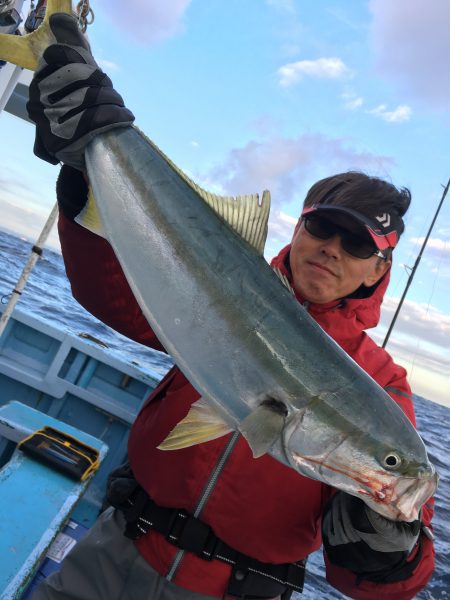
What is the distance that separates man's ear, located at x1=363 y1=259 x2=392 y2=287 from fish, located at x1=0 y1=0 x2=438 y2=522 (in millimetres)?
878

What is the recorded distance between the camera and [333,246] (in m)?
2.75

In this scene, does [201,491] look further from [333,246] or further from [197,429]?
[333,246]

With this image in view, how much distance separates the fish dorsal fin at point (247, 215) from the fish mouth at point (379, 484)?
1137 millimetres

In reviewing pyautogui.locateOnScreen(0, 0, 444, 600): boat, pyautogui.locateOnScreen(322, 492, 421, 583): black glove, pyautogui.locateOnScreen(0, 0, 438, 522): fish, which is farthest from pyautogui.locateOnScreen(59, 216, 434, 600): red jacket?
pyautogui.locateOnScreen(0, 0, 444, 600): boat

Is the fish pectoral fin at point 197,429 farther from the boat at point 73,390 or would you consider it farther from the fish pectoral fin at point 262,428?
the boat at point 73,390

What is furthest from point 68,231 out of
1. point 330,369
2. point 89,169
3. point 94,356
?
point 94,356

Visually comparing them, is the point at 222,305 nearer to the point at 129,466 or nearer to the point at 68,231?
the point at 68,231

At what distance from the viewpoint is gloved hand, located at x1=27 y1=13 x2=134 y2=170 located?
2471 mm

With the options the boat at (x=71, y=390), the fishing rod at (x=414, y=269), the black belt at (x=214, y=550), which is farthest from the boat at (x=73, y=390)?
the fishing rod at (x=414, y=269)

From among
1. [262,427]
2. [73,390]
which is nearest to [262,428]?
[262,427]

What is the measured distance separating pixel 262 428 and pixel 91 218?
148cm

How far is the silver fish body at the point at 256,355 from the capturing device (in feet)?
6.77

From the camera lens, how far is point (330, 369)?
2.18 metres

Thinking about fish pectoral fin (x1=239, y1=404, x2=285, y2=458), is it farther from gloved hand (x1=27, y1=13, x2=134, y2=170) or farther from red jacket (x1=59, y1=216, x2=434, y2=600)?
gloved hand (x1=27, y1=13, x2=134, y2=170)
